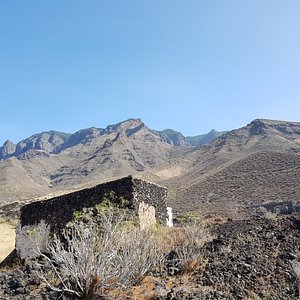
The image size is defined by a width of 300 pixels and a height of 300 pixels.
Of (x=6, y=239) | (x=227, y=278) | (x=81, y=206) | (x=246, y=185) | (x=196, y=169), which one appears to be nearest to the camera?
(x=227, y=278)

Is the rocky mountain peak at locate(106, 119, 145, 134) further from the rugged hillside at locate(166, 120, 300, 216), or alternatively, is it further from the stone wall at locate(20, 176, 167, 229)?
the stone wall at locate(20, 176, 167, 229)

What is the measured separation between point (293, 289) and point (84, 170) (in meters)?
107

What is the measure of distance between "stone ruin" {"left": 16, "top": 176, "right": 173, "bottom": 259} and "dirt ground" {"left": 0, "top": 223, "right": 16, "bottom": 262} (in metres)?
5.92

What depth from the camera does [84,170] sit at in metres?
113

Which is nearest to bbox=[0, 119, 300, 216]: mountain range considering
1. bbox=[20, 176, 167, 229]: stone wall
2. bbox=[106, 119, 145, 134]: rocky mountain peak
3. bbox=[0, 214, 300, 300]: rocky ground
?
bbox=[106, 119, 145, 134]: rocky mountain peak

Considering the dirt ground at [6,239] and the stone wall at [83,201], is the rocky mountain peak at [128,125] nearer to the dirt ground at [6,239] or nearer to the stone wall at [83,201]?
the dirt ground at [6,239]

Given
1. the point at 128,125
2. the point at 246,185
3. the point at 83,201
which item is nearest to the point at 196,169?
the point at 246,185

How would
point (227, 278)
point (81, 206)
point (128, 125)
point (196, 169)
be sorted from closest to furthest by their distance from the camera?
point (227, 278) < point (81, 206) < point (196, 169) < point (128, 125)

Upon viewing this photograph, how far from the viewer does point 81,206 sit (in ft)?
44.3

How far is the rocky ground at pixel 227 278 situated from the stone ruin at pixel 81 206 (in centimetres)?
353

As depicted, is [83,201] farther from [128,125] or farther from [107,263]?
[128,125]

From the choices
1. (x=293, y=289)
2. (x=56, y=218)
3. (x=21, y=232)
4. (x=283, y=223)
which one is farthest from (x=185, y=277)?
(x=21, y=232)

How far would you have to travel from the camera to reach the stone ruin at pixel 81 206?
13.4 m

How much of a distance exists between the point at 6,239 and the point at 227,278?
2135 centimetres
